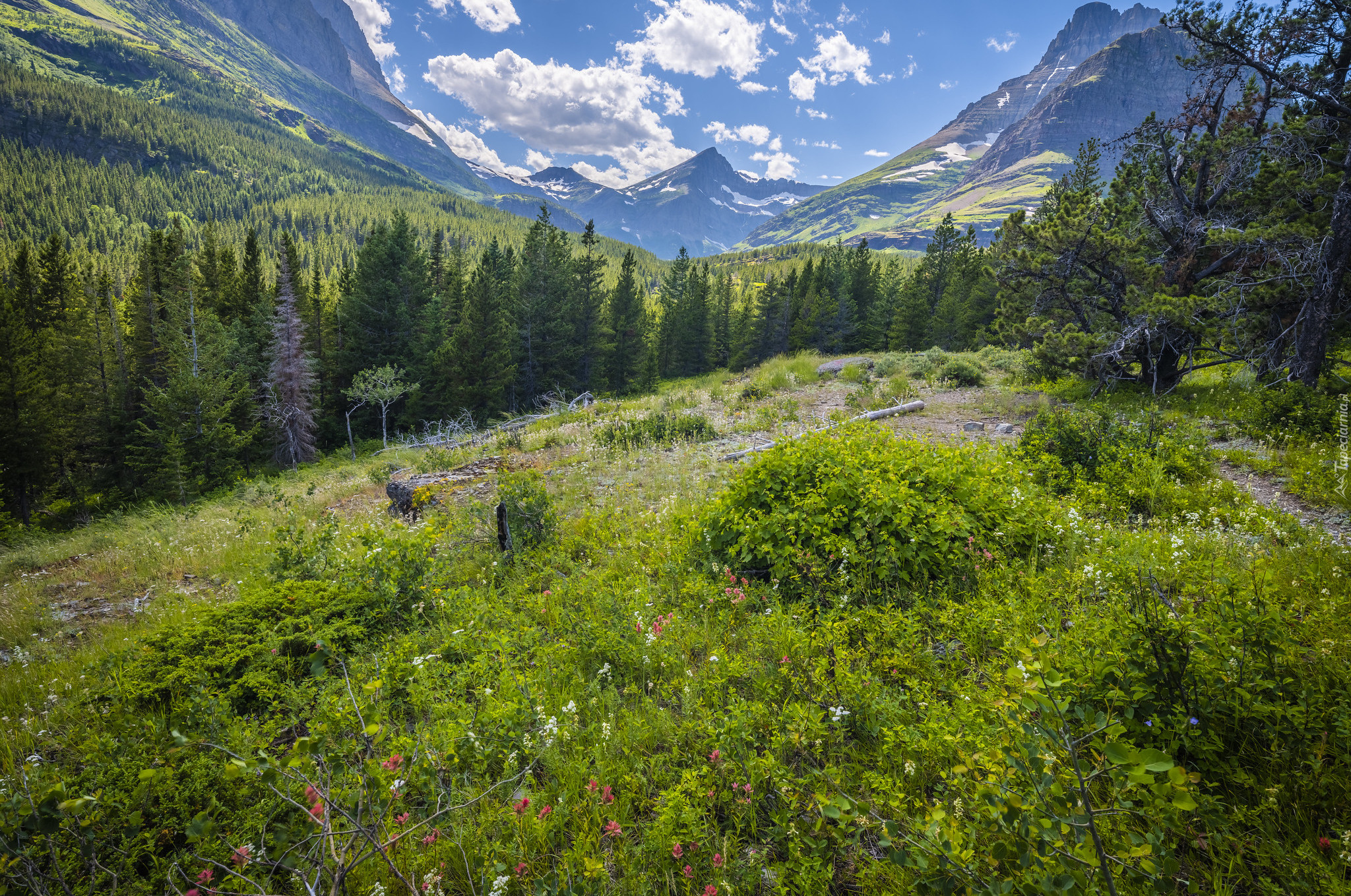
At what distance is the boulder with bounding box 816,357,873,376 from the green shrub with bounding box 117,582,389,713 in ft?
61.6

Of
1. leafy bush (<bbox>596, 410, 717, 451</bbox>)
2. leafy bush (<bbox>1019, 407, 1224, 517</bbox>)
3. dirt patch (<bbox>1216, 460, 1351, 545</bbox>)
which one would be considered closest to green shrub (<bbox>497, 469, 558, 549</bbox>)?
leafy bush (<bbox>596, 410, 717, 451</bbox>)

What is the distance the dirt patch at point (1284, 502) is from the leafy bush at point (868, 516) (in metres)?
2.73

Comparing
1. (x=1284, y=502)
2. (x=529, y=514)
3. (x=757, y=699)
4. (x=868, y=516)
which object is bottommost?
(x=757, y=699)

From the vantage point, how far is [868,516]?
4340 millimetres

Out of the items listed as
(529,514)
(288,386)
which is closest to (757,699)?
(529,514)

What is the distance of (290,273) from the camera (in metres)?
31.4

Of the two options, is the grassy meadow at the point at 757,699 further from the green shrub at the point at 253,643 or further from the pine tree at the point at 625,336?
the pine tree at the point at 625,336

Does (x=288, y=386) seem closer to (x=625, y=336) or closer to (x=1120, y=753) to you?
(x=625, y=336)

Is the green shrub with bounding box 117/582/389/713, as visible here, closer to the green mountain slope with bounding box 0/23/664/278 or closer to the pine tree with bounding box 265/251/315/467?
the pine tree with bounding box 265/251/315/467

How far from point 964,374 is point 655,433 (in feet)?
37.2

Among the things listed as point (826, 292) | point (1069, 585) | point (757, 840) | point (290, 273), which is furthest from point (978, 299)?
point (290, 273)

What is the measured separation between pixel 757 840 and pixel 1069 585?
318cm

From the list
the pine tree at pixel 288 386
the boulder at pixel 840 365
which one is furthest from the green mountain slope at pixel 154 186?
the boulder at pixel 840 365

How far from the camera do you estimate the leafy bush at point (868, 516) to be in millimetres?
4188
